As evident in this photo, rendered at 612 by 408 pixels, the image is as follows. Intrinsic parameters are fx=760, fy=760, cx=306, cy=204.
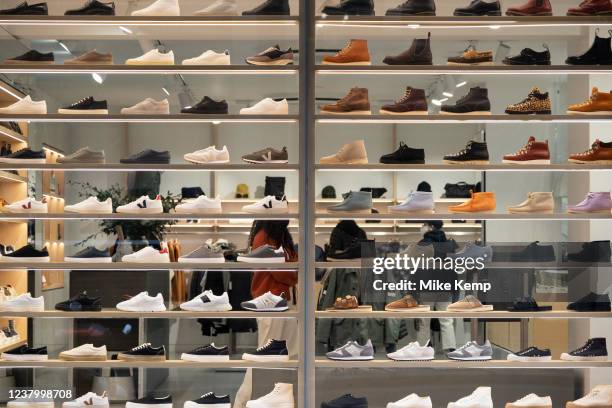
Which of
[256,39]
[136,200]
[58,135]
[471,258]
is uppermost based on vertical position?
[256,39]

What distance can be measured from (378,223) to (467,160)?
2.19ft

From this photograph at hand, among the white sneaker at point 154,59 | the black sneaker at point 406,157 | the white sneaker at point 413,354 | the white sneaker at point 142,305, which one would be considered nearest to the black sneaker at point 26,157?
the white sneaker at point 154,59

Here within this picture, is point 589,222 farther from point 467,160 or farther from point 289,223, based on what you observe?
point 289,223

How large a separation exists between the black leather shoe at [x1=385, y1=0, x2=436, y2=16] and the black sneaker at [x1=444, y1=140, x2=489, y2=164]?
0.86m

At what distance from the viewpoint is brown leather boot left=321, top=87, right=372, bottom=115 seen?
4633 mm

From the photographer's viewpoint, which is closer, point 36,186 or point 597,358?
point 597,358

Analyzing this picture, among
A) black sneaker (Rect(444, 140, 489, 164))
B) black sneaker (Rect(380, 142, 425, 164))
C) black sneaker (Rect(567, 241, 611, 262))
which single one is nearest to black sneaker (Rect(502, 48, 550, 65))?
black sneaker (Rect(444, 140, 489, 164))

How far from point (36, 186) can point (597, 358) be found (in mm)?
3627

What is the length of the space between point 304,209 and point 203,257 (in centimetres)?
69

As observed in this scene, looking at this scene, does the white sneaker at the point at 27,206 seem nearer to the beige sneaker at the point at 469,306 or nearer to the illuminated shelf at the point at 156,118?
the illuminated shelf at the point at 156,118

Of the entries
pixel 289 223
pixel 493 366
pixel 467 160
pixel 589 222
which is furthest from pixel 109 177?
pixel 589 222

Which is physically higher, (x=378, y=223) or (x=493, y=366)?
(x=378, y=223)

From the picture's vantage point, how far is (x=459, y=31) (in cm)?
472

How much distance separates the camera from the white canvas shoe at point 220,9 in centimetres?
462
